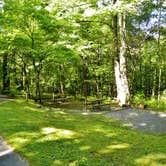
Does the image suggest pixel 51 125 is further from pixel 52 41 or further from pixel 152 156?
pixel 52 41

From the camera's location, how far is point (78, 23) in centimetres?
2108

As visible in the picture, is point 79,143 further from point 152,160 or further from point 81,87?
point 81,87

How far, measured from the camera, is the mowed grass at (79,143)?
7754 mm

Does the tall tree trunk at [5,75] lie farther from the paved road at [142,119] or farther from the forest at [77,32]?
the paved road at [142,119]

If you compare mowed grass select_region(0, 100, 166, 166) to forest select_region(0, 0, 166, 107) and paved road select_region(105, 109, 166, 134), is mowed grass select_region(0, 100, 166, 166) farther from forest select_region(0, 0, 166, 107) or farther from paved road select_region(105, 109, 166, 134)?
forest select_region(0, 0, 166, 107)

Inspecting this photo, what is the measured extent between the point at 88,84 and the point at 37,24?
17.4m

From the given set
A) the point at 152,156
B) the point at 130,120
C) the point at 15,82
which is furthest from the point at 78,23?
the point at 15,82

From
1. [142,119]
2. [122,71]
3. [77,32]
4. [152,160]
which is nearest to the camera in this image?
[152,160]

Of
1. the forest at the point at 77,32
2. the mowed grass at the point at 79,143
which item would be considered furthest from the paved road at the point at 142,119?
the forest at the point at 77,32

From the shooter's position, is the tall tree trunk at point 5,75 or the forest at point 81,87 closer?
the forest at point 81,87

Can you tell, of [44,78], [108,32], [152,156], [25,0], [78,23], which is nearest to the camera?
[152,156]

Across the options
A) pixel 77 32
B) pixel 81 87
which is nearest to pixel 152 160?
pixel 77 32

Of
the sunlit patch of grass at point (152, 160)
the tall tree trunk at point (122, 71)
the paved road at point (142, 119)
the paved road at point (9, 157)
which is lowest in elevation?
the sunlit patch of grass at point (152, 160)

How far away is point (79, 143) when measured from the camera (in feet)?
30.7
